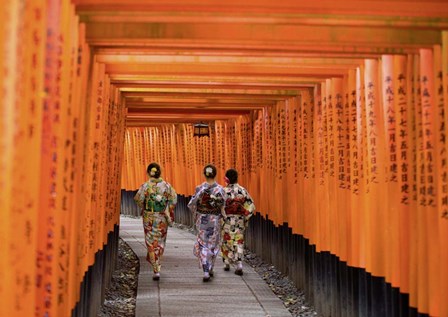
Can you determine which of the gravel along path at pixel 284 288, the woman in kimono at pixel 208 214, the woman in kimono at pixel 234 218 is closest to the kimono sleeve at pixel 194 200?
the woman in kimono at pixel 208 214

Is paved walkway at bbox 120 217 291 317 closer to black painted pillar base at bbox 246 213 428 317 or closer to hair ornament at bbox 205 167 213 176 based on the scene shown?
black painted pillar base at bbox 246 213 428 317

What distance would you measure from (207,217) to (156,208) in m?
0.86

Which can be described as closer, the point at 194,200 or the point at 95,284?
the point at 95,284

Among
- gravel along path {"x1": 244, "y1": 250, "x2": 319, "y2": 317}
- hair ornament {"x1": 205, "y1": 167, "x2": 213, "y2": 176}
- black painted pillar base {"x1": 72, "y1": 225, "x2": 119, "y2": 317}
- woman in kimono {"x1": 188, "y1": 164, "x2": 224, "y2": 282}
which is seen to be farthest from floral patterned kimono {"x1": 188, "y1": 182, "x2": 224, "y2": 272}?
black painted pillar base {"x1": 72, "y1": 225, "x2": 119, "y2": 317}

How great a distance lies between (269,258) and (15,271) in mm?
10479

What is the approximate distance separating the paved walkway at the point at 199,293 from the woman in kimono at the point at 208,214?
464 mm

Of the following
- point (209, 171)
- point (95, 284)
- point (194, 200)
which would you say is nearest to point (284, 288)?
point (194, 200)

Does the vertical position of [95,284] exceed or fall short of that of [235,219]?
it falls short

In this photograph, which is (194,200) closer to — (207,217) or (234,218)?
(207,217)

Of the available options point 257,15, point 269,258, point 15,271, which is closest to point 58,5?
point 15,271

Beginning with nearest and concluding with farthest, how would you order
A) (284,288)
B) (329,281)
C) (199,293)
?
1. (329,281)
2. (199,293)
3. (284,288)

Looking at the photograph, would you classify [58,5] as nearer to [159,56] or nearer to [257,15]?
[257,15]

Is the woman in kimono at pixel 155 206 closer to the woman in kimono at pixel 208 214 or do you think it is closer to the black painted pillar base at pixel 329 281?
the woman in kimono at pixel 208 214

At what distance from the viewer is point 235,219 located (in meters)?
12.7
